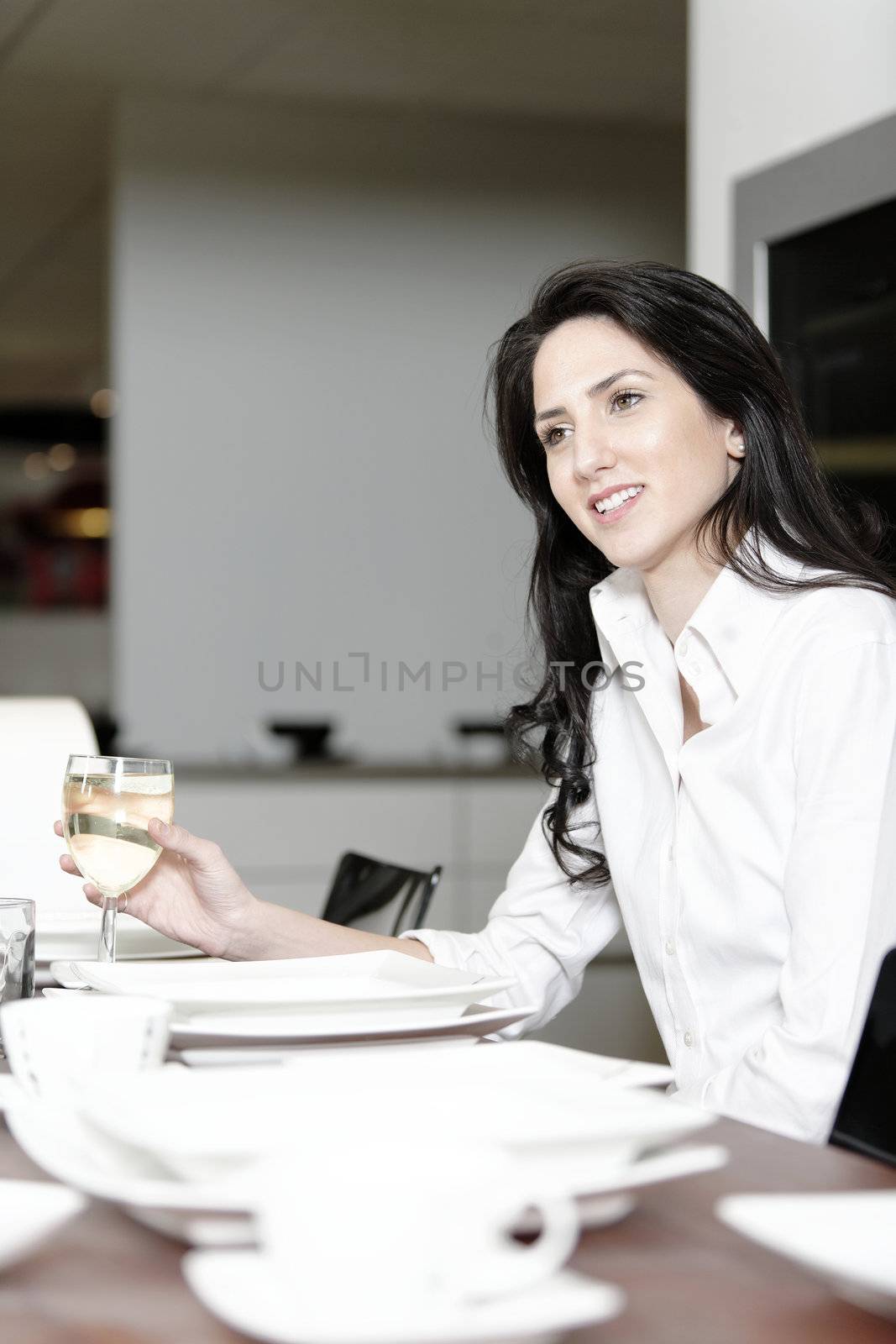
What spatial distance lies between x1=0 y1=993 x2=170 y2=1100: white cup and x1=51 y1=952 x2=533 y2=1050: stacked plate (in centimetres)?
11

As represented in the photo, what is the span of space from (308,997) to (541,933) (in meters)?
0.68

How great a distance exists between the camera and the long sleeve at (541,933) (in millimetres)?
1569

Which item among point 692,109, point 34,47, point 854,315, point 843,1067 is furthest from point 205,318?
point 843,1067

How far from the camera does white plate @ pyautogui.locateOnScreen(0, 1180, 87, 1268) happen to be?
570 mm

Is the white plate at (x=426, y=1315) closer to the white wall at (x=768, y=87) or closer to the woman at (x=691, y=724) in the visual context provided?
the woman at (x=691, y=724)

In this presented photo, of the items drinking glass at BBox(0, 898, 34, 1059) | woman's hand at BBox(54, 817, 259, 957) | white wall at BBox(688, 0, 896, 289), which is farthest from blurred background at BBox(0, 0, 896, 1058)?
drinking glass at BBox(0, 898, 34, 1059)

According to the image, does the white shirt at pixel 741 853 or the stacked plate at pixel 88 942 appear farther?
the stacked plate at pixel 88 942

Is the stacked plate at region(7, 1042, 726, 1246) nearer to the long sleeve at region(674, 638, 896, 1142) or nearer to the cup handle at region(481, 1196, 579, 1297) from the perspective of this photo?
the cup handle at region(481, 1196, 579, 1297)

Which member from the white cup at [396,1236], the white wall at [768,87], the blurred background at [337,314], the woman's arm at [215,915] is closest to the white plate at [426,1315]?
the white cup at [396,1236]

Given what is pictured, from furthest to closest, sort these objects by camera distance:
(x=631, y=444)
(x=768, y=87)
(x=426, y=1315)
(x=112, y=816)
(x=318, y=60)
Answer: (x=318, y=60) < (x=768, y=87) < (x=631, y=444) < (x=112, y=816) < (x=426, y=1315)

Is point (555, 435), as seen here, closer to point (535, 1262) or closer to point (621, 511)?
point (621, 511)

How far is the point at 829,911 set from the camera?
4.06ft

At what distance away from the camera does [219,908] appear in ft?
4.66

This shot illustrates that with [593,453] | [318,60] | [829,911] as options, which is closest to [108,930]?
[829,911]
